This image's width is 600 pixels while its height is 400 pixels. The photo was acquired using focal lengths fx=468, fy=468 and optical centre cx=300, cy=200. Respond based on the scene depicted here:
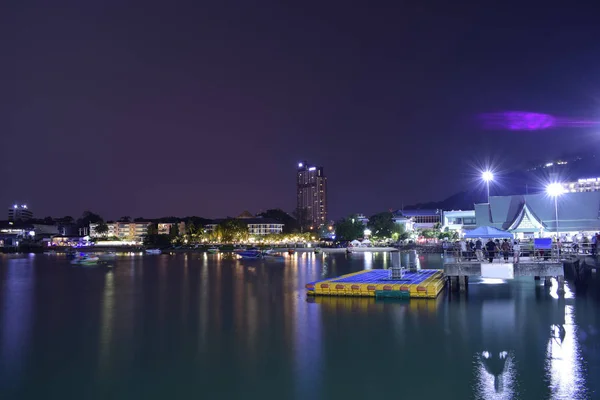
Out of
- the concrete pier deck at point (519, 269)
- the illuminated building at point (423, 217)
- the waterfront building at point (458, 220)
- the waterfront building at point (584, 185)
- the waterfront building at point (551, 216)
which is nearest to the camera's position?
the concrete pier deck at point (519, 269)

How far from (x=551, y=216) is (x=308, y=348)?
1943 inches

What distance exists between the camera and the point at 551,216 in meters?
58.0

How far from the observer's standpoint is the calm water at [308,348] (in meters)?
14.8

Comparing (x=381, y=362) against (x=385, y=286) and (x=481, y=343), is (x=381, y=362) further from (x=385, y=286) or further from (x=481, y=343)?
(x=385, y=286)

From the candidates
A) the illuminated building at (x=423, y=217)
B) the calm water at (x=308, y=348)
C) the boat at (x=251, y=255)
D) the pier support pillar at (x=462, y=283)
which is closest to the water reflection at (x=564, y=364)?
the calm water at (x=308, y=348)

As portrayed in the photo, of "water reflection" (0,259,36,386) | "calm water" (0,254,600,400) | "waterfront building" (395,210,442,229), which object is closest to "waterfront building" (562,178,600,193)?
"waterfront building" (395,210,442,229)

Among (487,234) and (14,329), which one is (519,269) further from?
(14,329)

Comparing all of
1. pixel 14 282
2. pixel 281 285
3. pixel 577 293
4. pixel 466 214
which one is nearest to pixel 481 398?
pixel 577 293

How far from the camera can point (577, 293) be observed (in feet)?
108

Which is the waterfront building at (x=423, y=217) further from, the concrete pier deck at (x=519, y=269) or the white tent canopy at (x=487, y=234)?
the concrete pier deck at (x=519, y=269)

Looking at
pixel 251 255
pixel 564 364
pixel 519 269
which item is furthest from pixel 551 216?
pixel 251 255

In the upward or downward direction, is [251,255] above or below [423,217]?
below

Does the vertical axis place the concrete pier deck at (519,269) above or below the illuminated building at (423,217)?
below

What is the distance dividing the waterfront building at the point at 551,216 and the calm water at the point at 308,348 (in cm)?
1739
